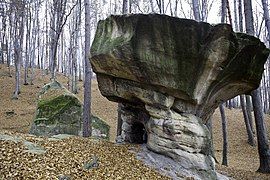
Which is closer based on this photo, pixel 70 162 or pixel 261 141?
pixel 70 162

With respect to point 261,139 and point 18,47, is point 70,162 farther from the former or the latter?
point 18,47

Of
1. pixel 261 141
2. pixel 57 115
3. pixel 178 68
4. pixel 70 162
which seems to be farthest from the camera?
pixel 57 115

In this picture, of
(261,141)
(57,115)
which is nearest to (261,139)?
(261,141)

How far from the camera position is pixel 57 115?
45.6ft

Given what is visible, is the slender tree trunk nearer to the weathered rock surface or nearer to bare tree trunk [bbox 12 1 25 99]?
the weathered rock surface

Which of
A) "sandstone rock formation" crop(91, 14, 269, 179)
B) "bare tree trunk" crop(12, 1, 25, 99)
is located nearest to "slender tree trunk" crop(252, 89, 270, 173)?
"sandstone rock formation" crop(91, 14, 269, 179)

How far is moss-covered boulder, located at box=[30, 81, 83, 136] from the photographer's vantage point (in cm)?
1362

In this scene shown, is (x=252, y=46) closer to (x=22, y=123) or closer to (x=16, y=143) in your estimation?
(x=16, y=143)

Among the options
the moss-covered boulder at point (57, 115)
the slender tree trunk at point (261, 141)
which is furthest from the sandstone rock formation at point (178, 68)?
the moss-covered boulder at point (57, 115)

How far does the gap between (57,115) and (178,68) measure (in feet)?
24.5

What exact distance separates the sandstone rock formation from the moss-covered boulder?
5401 millimetres

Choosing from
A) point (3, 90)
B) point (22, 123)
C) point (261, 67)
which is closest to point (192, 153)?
point (261, 67)

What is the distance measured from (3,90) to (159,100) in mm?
22803

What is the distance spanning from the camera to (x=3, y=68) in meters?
36.2
